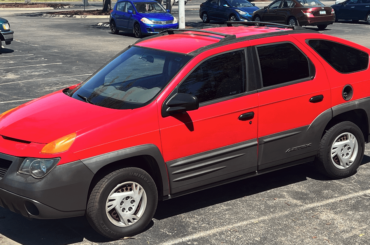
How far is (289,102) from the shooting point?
5477 millimetres

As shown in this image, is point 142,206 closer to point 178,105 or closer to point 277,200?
point 178,105

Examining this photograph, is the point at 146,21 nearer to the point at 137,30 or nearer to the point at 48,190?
the point at 137,30

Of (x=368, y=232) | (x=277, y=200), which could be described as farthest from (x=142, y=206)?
(x=368, y=232)

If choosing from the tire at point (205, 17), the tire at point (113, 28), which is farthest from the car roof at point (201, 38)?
the tire at point (205, 17)

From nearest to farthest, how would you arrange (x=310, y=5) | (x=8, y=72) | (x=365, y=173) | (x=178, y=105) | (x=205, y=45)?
(x=178, y=105), (x=205, y=45), (x=365, y=173), (x=8, y=72), (x=310, y=5)

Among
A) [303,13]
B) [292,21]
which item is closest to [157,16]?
[292,21]

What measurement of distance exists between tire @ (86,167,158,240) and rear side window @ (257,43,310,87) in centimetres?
169

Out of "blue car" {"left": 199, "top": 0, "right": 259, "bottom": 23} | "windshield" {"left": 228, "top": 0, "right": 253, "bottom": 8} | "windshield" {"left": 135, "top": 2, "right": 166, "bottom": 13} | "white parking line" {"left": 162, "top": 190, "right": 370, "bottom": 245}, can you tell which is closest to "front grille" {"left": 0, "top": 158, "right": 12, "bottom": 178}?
"white parking line" {"left": 162, "top": 190, "right": 370, "bottom": 245}

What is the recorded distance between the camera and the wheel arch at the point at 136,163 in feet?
14.5

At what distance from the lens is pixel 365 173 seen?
21.0 ft

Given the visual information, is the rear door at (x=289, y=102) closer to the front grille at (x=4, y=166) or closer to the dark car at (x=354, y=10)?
the front grille at (x=4, y=166)

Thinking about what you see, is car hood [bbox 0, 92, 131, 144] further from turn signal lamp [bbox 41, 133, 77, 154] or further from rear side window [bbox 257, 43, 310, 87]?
rear side window [bbox 257, 43, 310, 87]

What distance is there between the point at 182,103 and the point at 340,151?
2.34m

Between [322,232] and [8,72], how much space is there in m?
11.3
